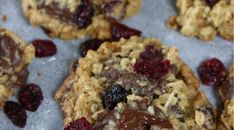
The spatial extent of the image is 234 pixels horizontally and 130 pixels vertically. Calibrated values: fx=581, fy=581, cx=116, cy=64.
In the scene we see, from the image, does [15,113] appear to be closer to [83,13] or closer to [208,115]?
[83,13]

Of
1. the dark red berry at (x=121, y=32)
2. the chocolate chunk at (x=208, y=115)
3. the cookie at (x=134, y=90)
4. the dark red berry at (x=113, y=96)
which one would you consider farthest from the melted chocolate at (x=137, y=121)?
the dark red berry at (x=121, y=32)

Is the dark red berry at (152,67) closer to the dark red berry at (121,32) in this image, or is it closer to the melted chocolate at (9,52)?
the dark red berry at (121,32)

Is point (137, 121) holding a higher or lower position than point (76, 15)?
lower

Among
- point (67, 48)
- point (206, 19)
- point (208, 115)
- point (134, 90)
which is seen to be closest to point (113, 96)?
point (134, 90)

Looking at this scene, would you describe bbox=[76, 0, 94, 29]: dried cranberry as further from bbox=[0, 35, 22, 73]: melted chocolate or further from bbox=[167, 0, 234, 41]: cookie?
bbox=[167, 0, 234, 41]: cookie

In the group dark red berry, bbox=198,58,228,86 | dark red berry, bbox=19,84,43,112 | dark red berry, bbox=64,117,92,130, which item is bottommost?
dark red berry, bbox=19,84,43,112

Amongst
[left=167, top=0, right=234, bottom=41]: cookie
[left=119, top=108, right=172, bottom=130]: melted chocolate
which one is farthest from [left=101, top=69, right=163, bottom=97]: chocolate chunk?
[left=167, top=0, right=234, bottom=41]: cookie
